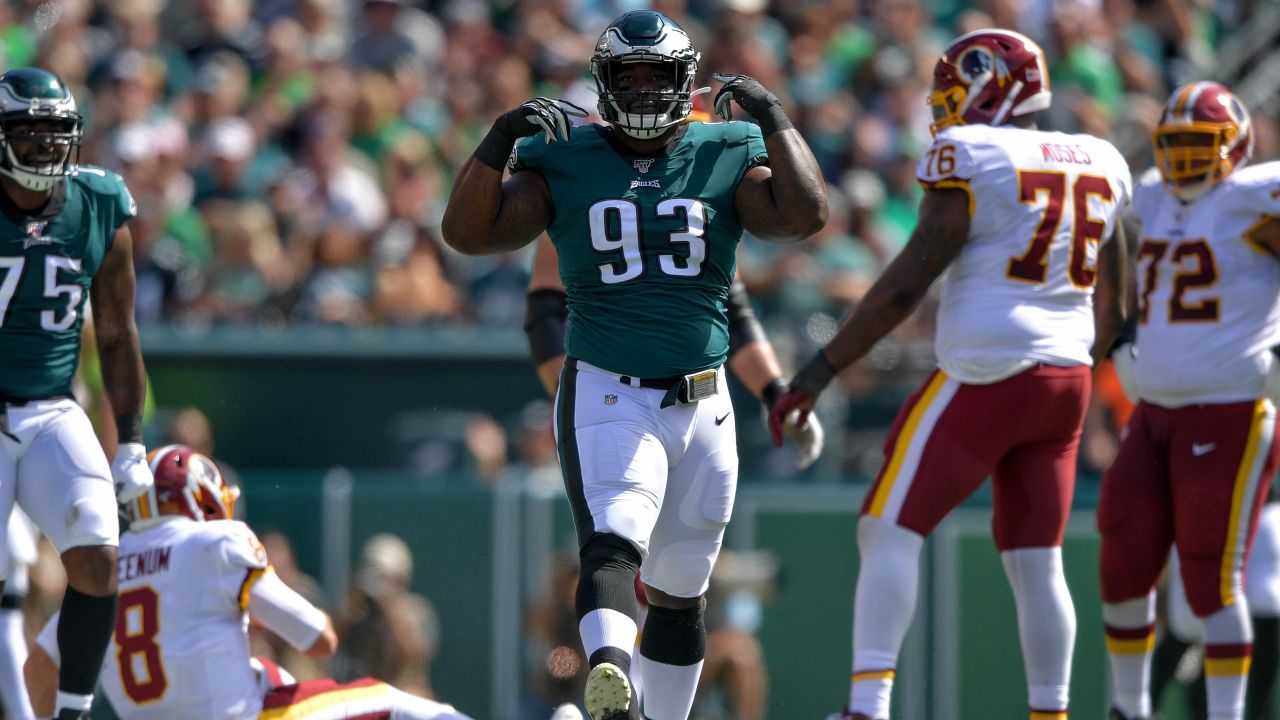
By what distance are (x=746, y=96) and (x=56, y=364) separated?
2.44 metres

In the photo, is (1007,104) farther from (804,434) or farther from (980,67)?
(804,434)

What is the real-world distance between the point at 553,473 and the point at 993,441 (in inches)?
168

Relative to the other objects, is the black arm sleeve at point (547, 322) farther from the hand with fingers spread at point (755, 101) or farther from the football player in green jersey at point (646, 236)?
the hand with fingers spread at point (755, 101)

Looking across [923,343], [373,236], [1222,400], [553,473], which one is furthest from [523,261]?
[1222,400]

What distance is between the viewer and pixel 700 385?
5.50 meters

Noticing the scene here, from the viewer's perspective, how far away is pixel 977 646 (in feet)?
30.2

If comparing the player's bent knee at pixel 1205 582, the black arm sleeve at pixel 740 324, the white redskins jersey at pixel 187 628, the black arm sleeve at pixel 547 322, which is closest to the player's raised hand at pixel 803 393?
the black arm sleeve at pixel 740 324

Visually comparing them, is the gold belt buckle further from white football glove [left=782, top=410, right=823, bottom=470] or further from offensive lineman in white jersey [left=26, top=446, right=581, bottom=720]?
offensive lineman in white jersey [left=26, top=446, right=581, bottom=720]

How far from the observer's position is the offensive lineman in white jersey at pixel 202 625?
629cm

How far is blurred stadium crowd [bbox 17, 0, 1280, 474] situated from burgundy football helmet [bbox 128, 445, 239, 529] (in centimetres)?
415

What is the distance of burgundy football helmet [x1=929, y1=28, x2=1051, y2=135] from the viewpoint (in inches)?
241

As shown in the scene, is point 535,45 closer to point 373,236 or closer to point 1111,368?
point 373,236

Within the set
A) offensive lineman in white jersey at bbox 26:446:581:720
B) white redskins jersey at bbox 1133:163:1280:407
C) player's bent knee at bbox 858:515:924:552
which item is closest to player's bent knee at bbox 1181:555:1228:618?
white redskins jersey at bbox 1133:163:1280:407

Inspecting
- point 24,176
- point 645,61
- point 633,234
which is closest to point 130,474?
point 24,176
